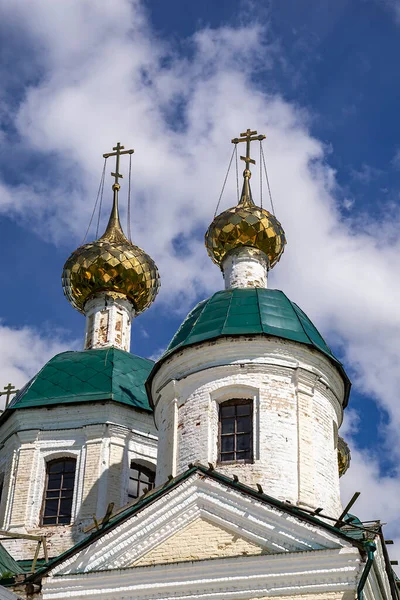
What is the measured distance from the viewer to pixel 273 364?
46.8 ft

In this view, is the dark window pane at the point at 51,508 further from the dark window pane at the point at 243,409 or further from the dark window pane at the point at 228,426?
the dark window pane at the point at 243,409

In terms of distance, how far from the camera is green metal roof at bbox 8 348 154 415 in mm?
17172

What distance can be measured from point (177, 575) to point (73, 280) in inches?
351

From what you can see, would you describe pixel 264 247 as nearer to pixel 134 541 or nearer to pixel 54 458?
pixel 54 458

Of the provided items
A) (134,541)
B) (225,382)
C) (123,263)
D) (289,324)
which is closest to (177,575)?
(134,541)

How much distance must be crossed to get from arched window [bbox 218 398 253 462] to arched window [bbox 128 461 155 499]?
3.05 meters

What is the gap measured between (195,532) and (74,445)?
509 centimetres

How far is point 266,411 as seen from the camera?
13.9 meters

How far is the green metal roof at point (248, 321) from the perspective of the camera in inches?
571

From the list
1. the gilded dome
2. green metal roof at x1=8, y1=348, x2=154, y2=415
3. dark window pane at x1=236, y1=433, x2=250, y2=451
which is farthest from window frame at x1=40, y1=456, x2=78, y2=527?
the gilded dome

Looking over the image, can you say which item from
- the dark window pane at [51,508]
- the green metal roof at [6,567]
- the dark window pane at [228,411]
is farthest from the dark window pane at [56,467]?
the dark window pane at [228,411]

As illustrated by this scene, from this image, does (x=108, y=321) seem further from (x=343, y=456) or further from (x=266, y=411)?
(x=266, y=411)

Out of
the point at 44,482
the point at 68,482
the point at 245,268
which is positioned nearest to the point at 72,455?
the point at 68,482

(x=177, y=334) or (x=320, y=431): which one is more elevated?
(x=177, y=334)
